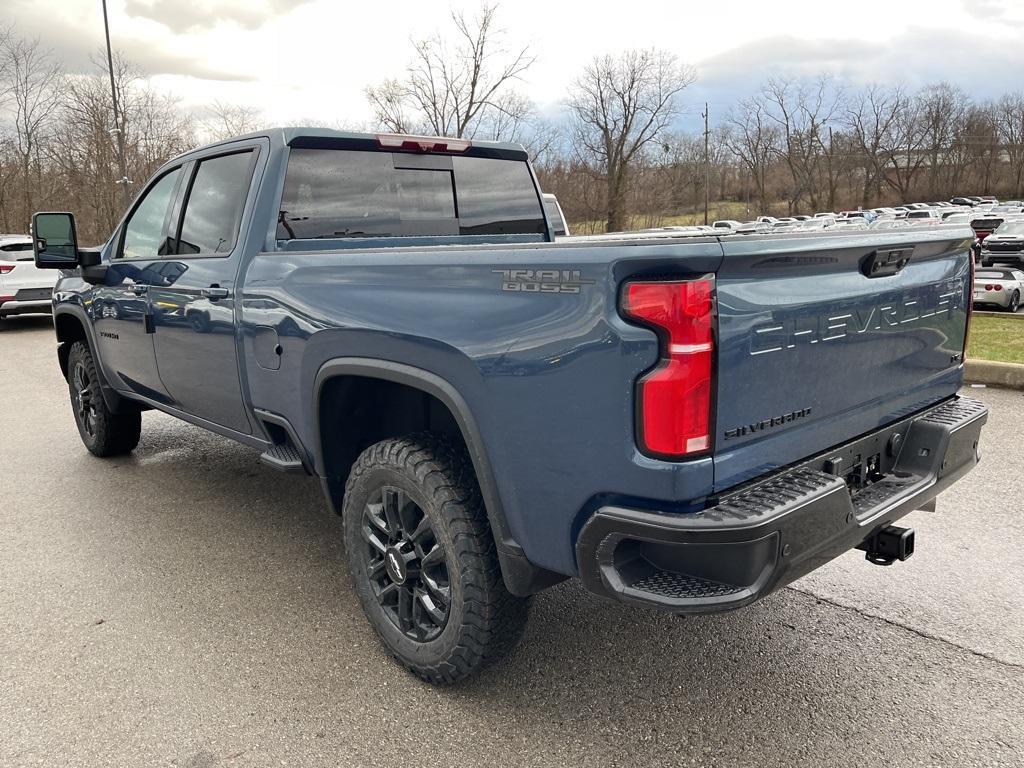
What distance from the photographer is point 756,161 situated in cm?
7344

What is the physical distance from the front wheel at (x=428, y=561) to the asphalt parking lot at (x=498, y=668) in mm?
185

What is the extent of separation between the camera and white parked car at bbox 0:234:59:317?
14.2 m

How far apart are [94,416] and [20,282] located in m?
10.5

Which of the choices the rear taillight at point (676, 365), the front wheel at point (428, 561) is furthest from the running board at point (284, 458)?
the rear taillight at point (676, 365)

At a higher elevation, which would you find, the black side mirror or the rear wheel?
the black side mirror

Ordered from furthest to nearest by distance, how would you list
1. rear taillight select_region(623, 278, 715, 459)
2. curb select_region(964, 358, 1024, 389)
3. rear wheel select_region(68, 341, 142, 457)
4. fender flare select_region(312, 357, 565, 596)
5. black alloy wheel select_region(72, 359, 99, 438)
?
curb select_region(964, 358, 1024, 389) < black alloy wheel select_region(72, 359, 99, 438) < rear wheel select_region(68, 341, 142, 457) < fender flare select_region(312, 357, 565, 596) < rear taillight select_region(623, 278, 715, 459)

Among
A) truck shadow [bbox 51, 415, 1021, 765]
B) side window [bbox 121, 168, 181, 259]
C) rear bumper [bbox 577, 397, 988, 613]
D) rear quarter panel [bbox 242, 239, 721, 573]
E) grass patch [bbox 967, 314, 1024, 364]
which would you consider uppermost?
side window [bbox 121, 168, 181, 259]

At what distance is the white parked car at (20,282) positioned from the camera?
14180mm

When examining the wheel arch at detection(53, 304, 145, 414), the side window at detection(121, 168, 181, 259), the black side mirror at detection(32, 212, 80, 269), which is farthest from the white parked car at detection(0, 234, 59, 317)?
the side window at detection(121, 168, 181, 259)

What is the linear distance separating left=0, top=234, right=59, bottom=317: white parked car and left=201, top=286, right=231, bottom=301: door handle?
12.3 metres

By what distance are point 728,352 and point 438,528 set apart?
111cm

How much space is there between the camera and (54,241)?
4738 mm

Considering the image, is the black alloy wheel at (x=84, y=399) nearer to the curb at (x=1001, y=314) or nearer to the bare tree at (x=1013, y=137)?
the curb at (x=1001, y=314)

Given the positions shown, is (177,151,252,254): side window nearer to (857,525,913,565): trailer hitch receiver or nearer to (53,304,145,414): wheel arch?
(53,304,145,414): wheel arch
